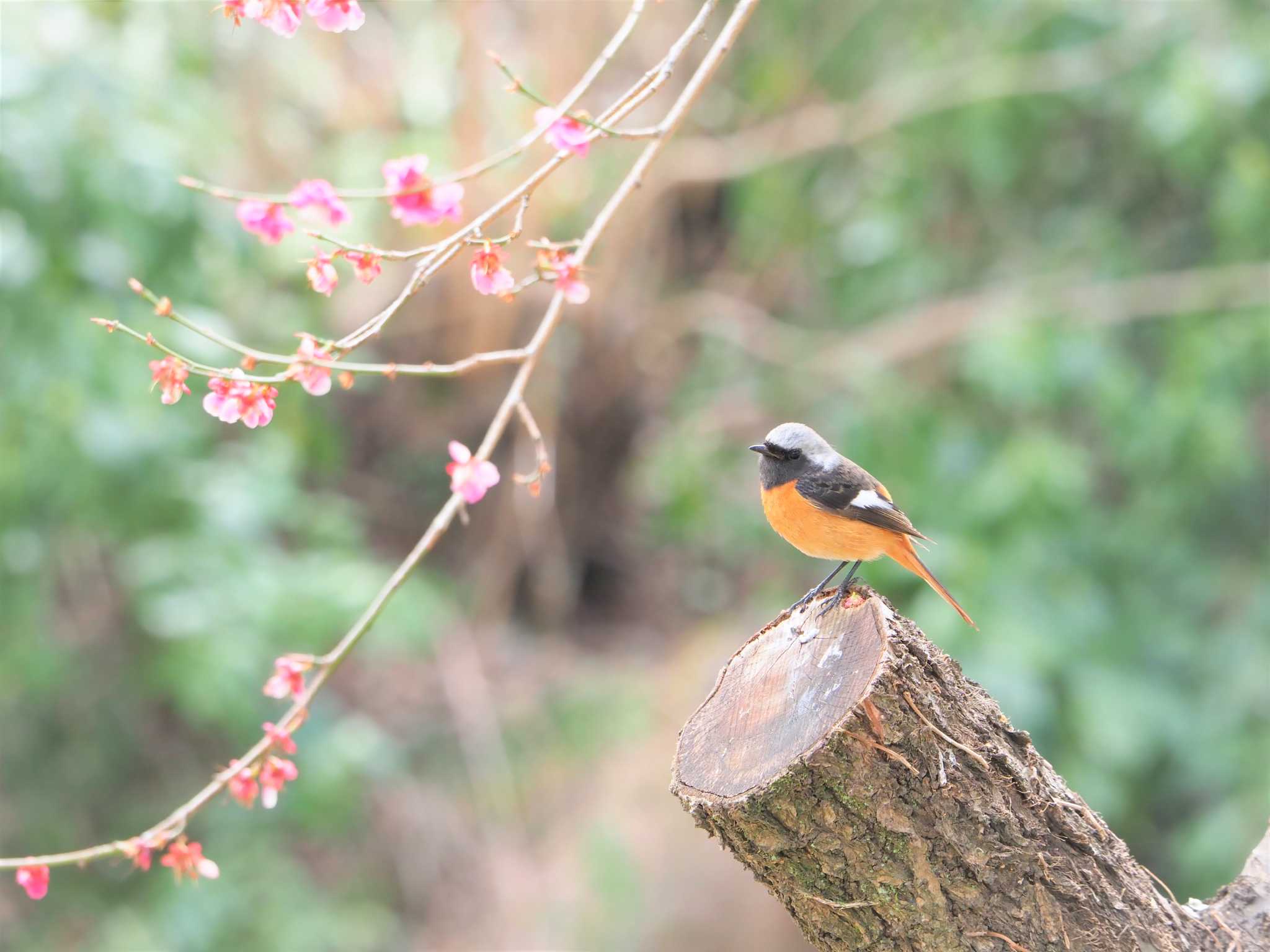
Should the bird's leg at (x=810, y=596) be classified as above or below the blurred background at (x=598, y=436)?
above

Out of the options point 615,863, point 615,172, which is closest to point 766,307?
point 615,172

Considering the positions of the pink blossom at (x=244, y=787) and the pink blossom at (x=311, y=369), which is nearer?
the pink blossom at (x=311, y=369)

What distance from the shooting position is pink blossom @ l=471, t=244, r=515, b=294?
203 cm

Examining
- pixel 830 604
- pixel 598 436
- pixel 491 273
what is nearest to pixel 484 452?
pixel 491 273

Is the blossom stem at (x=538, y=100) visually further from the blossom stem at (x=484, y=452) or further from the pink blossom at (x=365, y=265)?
the pink blossom at (x=365, y=265)

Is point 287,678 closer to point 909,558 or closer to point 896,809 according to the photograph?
point 896,809

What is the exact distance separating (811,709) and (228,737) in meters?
5.02

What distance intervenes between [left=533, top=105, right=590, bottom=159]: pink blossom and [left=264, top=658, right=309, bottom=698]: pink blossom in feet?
3.61

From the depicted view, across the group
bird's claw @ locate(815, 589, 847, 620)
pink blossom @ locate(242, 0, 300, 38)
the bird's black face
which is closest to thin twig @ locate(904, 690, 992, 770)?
bird's claw @ locate(815, 589, 847, 620)

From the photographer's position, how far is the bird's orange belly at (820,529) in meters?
2.82

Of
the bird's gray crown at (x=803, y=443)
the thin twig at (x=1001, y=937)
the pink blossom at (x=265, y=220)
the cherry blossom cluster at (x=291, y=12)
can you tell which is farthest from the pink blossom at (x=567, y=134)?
the thin twig at (x=1001, y=937)

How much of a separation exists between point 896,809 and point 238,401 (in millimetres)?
1310

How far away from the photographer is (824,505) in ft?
9.25

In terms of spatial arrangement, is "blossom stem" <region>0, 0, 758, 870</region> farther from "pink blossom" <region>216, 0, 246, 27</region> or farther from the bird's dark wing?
the bird's dark wing
